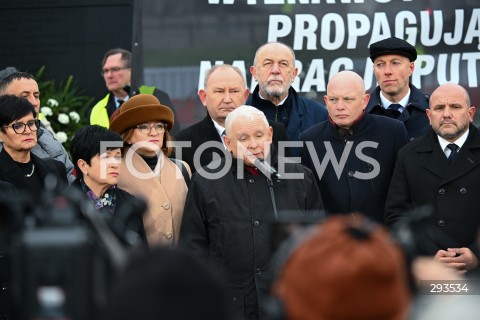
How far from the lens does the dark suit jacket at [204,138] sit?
275 inches

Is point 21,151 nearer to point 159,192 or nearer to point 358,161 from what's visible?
point 159,192

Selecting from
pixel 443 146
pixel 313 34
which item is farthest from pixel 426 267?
pixel 313 34

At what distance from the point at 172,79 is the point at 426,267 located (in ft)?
17.1

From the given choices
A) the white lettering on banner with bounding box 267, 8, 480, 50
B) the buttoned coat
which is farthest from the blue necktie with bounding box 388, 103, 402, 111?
the white lettering on banner with bounding box 267, 8, 480, 50

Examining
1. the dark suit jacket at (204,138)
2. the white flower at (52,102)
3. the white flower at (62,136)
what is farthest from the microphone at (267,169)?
the white flower at (52,102)

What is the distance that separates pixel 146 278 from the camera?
7.64 feet

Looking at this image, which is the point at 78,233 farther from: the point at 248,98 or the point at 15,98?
the point at 248,98

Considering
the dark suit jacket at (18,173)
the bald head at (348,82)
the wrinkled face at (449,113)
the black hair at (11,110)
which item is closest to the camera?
the dark suit jacket at (18,173)

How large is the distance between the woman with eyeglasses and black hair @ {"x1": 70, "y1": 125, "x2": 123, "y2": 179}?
0.20m

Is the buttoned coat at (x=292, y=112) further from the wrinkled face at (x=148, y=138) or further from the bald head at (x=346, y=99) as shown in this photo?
the wrinkled face at (x=148, y=138)

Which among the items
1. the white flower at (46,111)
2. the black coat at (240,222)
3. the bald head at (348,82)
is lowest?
the black coat at (240,222)

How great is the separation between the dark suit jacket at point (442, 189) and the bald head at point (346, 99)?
0.41 meters

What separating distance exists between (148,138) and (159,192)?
0.39 meters

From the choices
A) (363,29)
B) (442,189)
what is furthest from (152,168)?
(363,29)
